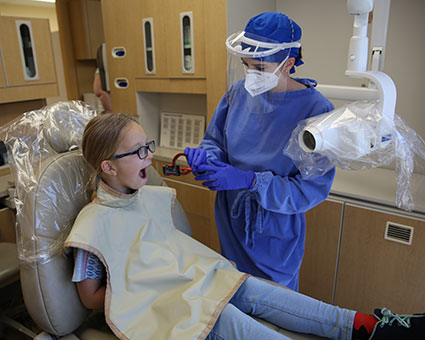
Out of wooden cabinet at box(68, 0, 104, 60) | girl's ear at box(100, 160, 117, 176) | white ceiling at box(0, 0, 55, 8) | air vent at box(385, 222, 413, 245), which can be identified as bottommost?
air vent at box(385, 222, 413, 245)

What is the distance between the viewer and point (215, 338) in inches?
40.3

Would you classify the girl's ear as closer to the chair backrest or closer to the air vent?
the chair backrest

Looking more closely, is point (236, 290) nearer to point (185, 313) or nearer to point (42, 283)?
point (185, 313)

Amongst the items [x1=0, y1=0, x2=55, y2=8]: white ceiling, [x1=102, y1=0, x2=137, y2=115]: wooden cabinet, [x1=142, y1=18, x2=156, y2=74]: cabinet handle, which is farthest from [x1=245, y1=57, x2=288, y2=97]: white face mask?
[x1=0, y1=0, x2=55, y2=8]: white ceiling

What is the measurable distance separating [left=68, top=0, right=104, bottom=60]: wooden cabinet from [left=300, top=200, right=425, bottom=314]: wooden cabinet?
3.34 meters

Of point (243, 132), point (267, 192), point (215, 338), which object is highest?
point (243, 132)

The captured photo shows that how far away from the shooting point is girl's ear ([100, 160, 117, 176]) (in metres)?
1.20

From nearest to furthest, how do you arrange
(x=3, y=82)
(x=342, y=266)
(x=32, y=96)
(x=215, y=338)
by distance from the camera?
(x=215, y=338)
(x=342, y=266)
(x=3, y=82)
(x=32, y=96)

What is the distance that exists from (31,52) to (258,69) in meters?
1.91

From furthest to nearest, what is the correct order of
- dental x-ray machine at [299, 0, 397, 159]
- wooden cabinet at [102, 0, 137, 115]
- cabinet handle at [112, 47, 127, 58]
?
cabinet handle at [112, 47, 127, 58] < wooden cabinet at [102, 0, 137, 115] < dental x-ray machine at [299, 0, 397, 159]

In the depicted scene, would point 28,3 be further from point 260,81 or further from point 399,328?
point 399,328

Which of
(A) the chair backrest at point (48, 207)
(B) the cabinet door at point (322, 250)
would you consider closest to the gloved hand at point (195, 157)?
(A) the chair backrest at point (48, 207)

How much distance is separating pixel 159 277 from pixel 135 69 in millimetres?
1842

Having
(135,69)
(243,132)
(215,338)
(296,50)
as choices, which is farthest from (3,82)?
(215,338)
